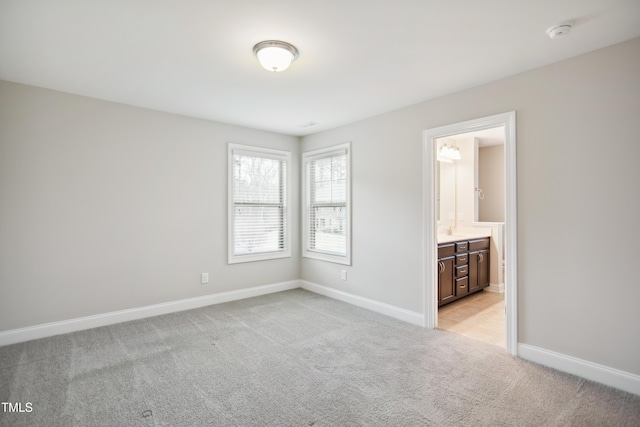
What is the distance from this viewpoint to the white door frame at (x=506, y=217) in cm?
282

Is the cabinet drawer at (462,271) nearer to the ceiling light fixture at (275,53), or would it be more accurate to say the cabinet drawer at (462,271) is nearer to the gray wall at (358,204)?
the gray wall at (358,204)

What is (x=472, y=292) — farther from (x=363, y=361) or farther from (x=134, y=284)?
(x=134, y=284)

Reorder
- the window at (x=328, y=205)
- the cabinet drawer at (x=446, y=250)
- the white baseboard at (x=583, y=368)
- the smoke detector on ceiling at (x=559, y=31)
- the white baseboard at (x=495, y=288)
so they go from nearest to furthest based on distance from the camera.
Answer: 1. the smoke detector on ceiling at (x=559, y=31)
2. the white baseboard at (x=583, y=368)
3. the cabinet drawer at (x=446, y=250)
4. the window at (x=328, y=205)
5. the white baseboard at (x=495, y=288)

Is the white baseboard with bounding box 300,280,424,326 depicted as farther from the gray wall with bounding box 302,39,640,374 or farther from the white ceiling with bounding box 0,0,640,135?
the white ceiling with bounding box 0,0,640,135

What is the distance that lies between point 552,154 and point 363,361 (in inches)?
91.6

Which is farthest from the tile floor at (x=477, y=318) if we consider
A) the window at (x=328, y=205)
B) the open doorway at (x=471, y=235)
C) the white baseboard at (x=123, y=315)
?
the white baseboard at (x=123, y=315)

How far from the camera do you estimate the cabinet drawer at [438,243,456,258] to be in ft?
13.1

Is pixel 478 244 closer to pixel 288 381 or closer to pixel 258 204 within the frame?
pixel 258 204

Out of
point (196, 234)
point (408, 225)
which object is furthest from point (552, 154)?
point (196, 234)

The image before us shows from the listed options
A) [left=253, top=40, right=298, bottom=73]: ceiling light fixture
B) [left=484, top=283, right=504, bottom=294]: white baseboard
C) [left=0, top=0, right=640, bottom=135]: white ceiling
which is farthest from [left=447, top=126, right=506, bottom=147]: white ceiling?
[left=253, top=40, right=298, bottom=73]: ceiling light fixture

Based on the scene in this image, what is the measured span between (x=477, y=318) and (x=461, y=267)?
0.77 meters

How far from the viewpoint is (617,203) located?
91.7 inches

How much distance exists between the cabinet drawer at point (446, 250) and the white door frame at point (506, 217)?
0.53 metres

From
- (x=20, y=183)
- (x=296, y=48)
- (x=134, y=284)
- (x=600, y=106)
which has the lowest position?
(x=134, y=284)
